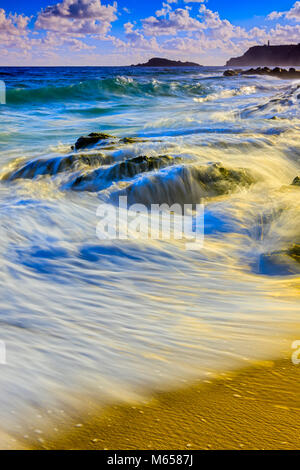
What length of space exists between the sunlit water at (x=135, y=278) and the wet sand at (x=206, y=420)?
0.12 metres

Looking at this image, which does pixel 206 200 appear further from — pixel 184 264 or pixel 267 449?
pixel 267 449

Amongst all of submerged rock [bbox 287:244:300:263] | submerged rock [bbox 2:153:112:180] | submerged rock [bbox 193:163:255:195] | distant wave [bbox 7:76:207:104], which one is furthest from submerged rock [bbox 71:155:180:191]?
distant wave [bbox 7:76:207:104]

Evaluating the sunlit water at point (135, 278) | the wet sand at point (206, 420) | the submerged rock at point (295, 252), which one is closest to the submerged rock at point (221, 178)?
the sunlit water at point (135, 278)

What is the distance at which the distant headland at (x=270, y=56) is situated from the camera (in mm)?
117406

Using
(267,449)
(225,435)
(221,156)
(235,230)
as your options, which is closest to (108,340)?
(225,435)

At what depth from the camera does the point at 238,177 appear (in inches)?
207

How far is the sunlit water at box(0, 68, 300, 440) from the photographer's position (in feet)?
5.78

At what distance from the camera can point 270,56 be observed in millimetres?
133000

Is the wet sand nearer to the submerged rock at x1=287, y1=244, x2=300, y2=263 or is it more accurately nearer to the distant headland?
the submerged rock at x1=287, y1=244, x2=300, y2=263

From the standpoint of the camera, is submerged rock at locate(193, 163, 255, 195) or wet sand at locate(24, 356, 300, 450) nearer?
wet sand at locate(24, 356, 300, 450)

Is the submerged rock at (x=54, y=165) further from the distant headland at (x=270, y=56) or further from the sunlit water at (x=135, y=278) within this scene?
the distant headland at (x=270, y=56)

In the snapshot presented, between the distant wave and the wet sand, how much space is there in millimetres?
19200

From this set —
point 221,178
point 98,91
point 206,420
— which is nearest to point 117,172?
point 221,178

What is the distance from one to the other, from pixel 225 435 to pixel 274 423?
18cm
